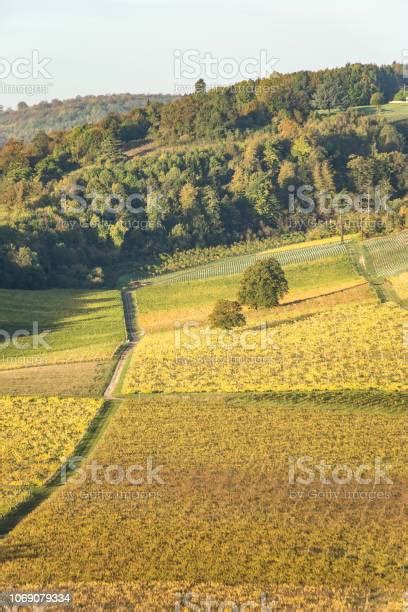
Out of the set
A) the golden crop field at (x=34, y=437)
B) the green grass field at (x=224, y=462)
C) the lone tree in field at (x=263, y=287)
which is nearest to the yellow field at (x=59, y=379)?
the green grass field at (x=224, y=462)

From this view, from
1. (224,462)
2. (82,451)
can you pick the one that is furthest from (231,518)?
(82,451)

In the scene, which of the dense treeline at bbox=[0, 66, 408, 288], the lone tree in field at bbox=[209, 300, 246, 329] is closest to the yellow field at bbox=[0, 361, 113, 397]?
the lone tree in field at bbox=[209, 300, 246, 329]

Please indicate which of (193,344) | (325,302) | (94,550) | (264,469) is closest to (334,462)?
(264,469)

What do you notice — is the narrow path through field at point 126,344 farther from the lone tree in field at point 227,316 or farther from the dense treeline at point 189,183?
the dense treeline at point 189,183

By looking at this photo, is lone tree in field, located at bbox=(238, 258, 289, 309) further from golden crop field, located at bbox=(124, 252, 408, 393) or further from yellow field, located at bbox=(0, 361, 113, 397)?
yellow field, located at bbox=(0, 361, 113, 397)

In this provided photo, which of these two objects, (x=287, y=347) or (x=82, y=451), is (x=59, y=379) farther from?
(x=82, y=451)

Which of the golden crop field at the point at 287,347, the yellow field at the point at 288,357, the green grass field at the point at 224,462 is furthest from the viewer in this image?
the golden crop field at the point at 287,347
